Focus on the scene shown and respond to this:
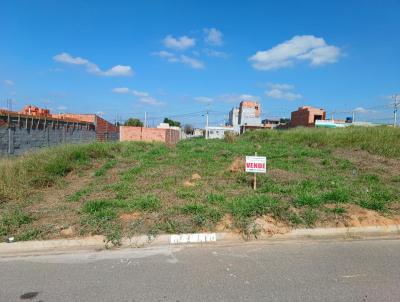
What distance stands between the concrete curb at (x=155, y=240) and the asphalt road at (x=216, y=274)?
222 mm

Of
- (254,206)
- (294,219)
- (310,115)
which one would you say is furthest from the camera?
(310,115)

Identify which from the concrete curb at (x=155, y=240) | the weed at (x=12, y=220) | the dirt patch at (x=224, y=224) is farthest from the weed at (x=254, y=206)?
the weed at (x=12, y=220)

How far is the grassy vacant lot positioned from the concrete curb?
0.14 metres

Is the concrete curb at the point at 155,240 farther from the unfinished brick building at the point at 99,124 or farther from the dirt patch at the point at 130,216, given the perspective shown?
the unfinished brick building at the point at 99,124

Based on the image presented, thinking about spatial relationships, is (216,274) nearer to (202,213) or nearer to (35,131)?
(202,213)

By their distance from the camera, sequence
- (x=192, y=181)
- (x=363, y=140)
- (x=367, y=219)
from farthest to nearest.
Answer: (x=363, y=140)
(x=192, y=181)
(x=367, y=219)

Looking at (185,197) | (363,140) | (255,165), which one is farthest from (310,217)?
(363,140)

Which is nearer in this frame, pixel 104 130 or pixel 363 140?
pixel 363 140

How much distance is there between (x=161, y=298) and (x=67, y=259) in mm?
1725

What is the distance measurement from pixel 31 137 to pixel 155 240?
12659 mm

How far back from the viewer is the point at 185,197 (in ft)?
21.3

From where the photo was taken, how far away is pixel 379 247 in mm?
4488

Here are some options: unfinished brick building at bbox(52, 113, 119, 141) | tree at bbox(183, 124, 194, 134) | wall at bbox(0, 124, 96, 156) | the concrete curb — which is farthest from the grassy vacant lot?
tree at bbox(183, 124, 194, 134)

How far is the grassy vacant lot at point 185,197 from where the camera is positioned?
5016 mm
